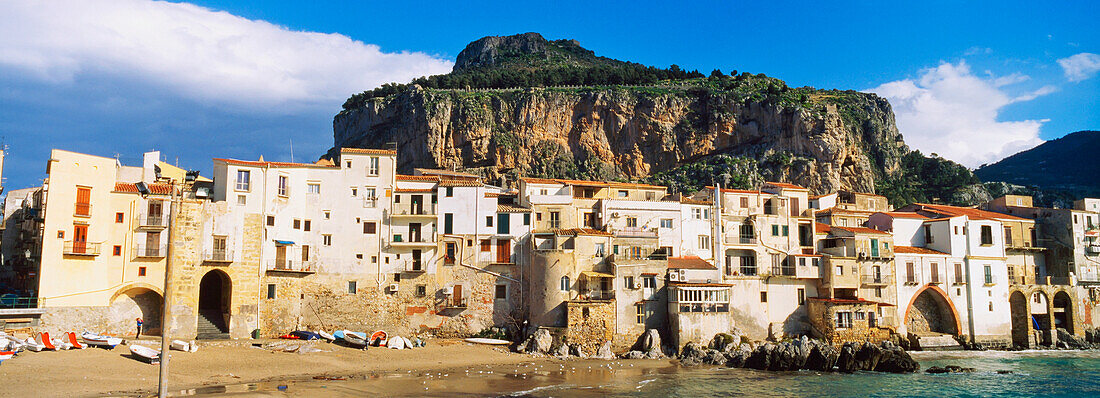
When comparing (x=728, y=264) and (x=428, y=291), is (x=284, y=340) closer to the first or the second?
(x=428, y=291)

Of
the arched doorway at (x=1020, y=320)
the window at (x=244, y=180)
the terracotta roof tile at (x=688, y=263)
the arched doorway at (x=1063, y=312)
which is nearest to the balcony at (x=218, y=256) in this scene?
the window at (x=244, y=180)

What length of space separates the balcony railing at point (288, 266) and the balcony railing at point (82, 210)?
9983 mm

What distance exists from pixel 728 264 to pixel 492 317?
1737 cm

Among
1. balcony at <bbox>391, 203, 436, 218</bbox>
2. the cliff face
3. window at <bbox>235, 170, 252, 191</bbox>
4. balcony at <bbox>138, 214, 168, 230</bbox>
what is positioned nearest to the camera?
balcony at <bbox>138, 214, 168, 230</bbox>

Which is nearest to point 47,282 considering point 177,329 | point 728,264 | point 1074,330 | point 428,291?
point 177,329

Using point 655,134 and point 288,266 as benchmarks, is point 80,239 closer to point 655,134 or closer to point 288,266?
point 288,266

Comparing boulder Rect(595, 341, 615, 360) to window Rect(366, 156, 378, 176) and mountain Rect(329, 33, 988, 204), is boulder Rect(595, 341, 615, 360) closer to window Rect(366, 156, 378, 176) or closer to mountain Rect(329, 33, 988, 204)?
window Rect(366, 156, 378, 176)

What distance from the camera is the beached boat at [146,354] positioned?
35312mm

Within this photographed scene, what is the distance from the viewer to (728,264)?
52500 mm

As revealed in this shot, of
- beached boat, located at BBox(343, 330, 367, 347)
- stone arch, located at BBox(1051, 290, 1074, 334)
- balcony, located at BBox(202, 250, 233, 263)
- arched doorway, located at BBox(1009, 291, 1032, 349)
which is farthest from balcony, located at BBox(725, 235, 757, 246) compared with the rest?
balcony, located at BBox(202, 250, 233, 263)

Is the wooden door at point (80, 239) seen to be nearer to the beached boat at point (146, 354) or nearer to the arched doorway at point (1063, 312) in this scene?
the beached boat at point (146, 354)

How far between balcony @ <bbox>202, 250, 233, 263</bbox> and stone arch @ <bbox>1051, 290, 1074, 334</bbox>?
6467 centimetres

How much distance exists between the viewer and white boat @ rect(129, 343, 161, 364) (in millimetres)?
35312

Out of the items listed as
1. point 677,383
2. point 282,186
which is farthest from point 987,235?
point 282,186
